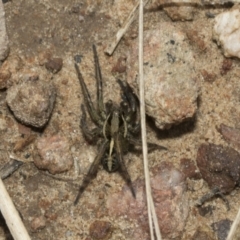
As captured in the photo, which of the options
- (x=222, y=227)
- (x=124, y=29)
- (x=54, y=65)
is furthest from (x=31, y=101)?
(x=222, y=227)

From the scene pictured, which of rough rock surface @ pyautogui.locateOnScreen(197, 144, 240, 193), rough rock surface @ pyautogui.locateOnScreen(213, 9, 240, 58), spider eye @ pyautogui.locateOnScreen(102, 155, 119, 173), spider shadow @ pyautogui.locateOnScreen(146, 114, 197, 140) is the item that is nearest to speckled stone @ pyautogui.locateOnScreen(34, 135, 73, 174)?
spider eye @ pyautogui.locateOnScreen(102, 155, 119, 173)

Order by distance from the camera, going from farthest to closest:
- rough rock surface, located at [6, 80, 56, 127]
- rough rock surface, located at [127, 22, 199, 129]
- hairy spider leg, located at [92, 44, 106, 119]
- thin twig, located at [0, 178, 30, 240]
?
hairy spider leg, located at [92, 44, 106, 119] → rough rock surface, located at [6, 80, 56, 127] → rough rock surface, located at [127, 22, 199, 129] → thin twig, located at [0, 178, 30, 240]

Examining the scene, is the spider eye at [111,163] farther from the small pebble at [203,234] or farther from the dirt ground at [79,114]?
the small pebble at [203,234]

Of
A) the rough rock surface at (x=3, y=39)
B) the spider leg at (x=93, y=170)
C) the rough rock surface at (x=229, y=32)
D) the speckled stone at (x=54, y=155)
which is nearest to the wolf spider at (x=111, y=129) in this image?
the spider leg at (x=93, y=170)

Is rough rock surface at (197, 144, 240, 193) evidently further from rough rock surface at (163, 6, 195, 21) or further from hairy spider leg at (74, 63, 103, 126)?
rough rock surface at (163, 6, 195, 21)

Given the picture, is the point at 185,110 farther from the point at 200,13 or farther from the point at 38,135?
the point at 38,135

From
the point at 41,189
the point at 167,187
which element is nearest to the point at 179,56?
the point at 167,187

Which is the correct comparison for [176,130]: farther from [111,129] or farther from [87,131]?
[87,131]
